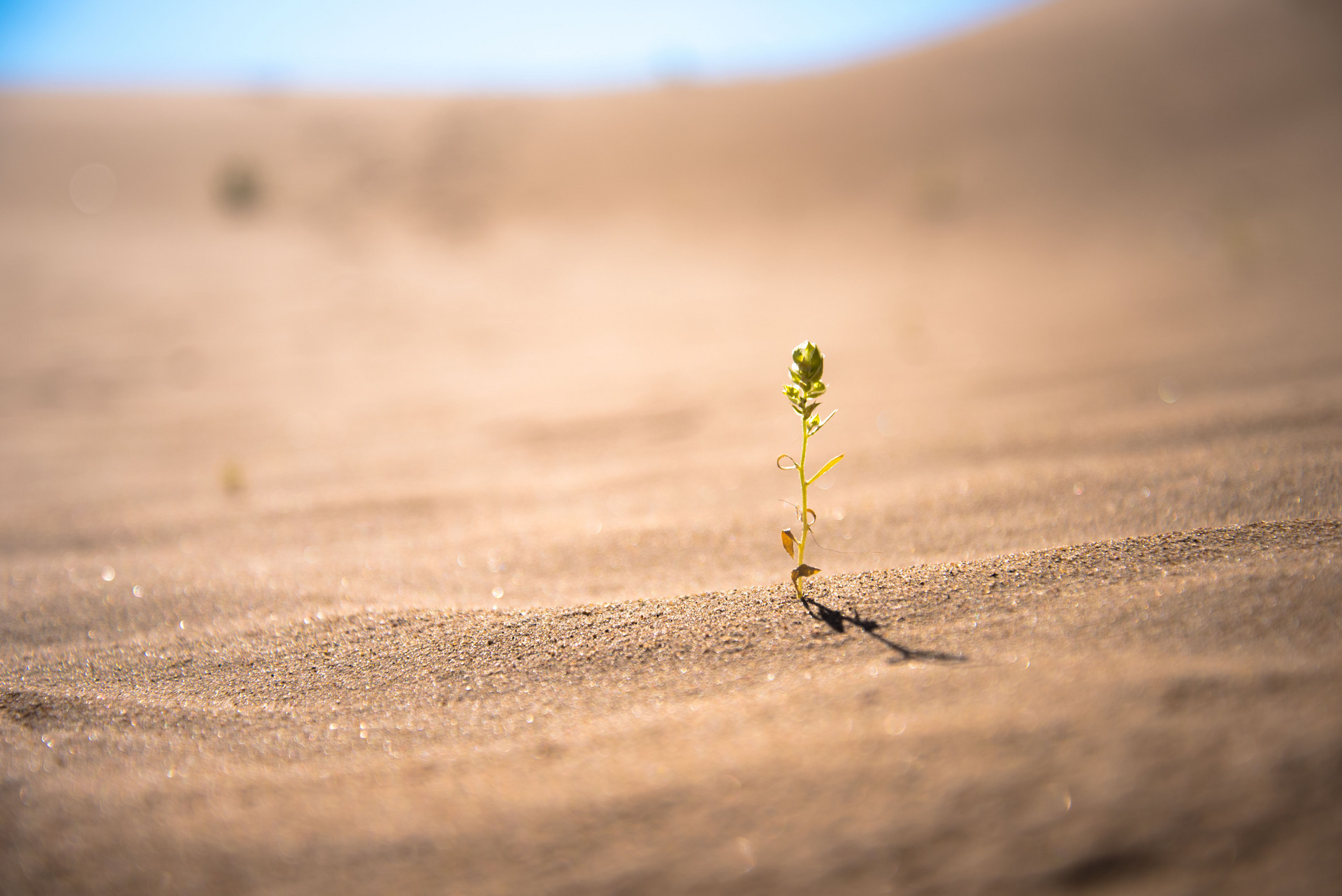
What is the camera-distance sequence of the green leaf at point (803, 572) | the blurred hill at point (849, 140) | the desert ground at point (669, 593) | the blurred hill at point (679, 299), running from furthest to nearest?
1. the blurred hill at point (849, 140)
2. the blurred hill at point (679, 299)
3. the green leaf at point (803, 572)
4. the desert ground at point (669, 593)

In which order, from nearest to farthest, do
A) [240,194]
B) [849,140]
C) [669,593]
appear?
[669,593], [240,194], [849,140]

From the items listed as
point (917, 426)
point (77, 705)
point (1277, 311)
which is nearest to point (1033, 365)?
point (917, 426)

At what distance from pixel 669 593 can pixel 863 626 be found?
562 millimetres

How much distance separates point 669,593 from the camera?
1.84 metres

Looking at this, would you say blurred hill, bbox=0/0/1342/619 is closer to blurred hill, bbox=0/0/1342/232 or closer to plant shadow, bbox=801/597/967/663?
blurred hill, bbox=0/0/1342/232

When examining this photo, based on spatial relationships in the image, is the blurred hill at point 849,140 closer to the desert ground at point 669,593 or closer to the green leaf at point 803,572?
the desert ground at point 669,593

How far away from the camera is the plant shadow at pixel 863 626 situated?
128 cm

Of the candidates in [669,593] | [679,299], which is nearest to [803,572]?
[669,593]

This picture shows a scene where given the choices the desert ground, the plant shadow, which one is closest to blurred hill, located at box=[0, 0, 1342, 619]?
the desert ground

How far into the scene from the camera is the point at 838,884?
88cm

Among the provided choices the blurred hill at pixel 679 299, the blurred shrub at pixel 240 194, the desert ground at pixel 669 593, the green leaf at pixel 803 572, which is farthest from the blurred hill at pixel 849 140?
the green leaf at pixel 803 572

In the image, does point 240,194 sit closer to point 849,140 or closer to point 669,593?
point 849,140

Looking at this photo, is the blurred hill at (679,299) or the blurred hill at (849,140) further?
the blurred hill at (849,140)

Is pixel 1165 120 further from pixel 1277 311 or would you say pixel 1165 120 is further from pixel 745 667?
pixel 745 667
